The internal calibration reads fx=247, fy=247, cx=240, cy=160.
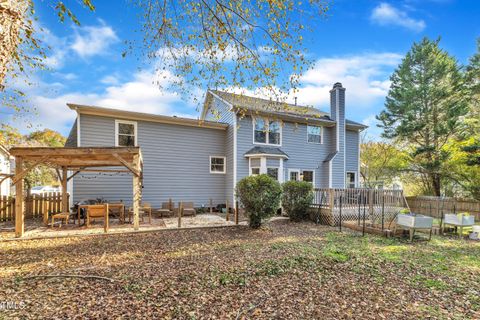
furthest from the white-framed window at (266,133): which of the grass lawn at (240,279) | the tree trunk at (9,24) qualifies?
the tree trunk at (9,24)

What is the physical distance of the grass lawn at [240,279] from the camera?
10.7ft

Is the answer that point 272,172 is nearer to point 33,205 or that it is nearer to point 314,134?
point 314,134

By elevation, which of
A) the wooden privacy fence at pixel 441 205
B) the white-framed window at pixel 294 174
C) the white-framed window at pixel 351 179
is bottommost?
the wooden privacy fence at pixel 441 205

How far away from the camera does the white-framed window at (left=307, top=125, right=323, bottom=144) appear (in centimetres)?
1524

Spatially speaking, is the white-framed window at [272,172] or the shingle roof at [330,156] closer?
the white-framed window at [272,172]

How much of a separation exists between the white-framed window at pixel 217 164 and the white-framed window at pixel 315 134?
547cm

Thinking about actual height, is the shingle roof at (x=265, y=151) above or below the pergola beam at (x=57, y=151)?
above

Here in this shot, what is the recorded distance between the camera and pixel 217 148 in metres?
14.0

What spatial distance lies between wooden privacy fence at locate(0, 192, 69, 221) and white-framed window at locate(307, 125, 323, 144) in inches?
534

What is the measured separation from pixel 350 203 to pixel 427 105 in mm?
13055

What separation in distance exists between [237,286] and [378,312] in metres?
2.00

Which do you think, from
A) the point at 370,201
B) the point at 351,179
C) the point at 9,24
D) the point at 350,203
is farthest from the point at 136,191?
the point at 351,179

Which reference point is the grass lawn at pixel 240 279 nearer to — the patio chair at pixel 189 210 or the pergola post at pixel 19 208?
the pergola post at pixel 19 208

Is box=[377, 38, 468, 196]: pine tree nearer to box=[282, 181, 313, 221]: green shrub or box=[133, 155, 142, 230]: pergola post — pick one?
box=[282, 181, 313, 221]: green shrub
